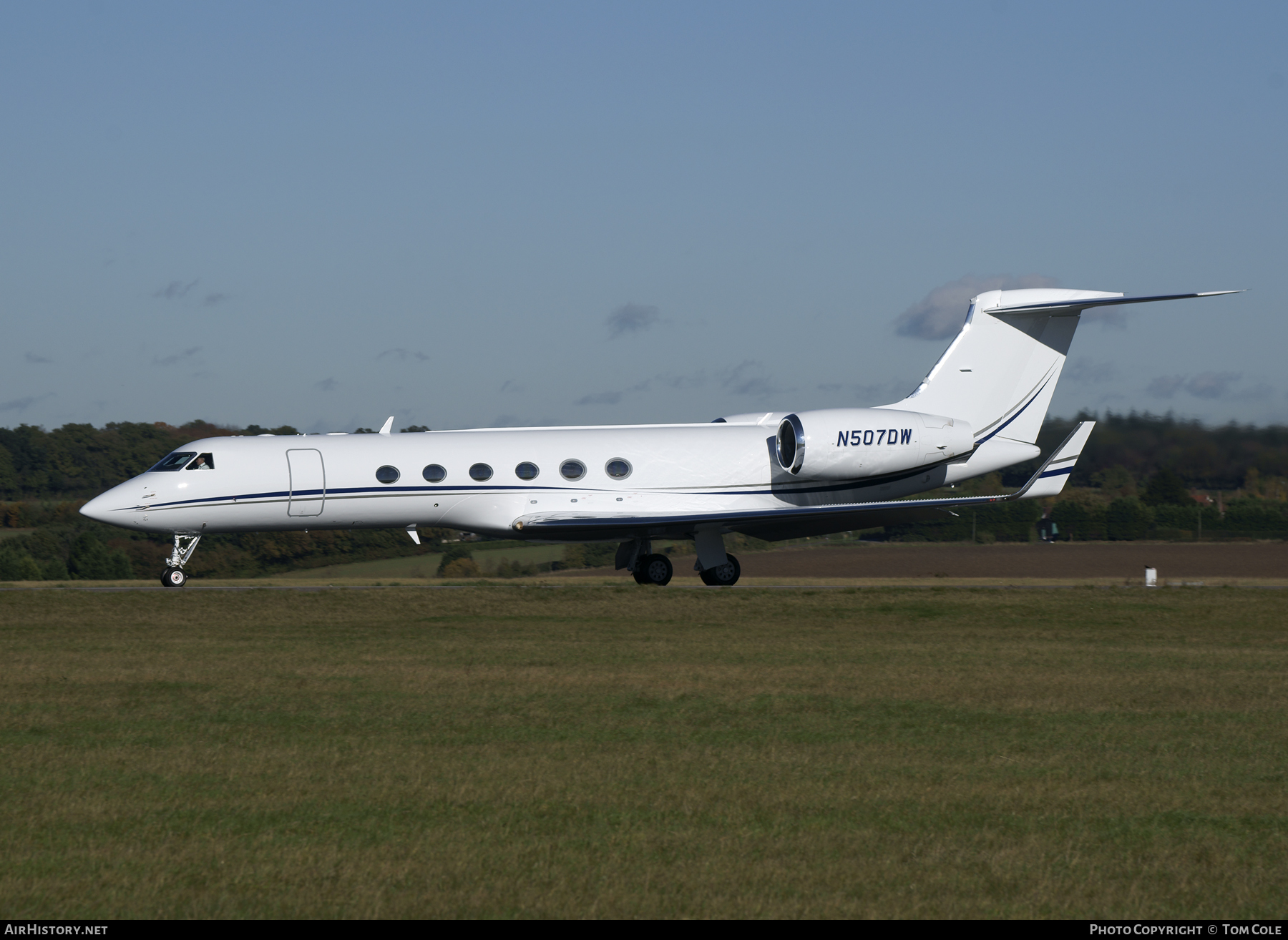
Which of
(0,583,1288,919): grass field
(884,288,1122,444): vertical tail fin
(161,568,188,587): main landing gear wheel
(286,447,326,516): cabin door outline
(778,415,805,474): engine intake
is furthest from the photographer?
(884,288,1122,444): vertical tail fin

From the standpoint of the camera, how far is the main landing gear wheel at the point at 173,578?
23.7 meters

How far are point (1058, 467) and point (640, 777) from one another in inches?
707

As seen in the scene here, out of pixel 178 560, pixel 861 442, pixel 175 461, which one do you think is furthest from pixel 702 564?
pixel 175 461

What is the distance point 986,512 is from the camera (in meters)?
43.9

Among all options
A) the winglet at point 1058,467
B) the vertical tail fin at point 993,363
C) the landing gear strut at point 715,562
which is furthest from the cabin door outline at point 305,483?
the winglet at point 1058,467

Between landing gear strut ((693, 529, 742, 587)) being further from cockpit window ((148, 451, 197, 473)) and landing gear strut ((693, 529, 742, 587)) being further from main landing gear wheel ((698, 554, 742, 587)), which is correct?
cockpit window ((148, 451, 197, 473))

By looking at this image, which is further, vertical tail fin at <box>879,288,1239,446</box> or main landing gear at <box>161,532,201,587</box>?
vertical tail fin at <box>879,288,1239,446</box>

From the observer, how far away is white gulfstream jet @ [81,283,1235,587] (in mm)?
23312

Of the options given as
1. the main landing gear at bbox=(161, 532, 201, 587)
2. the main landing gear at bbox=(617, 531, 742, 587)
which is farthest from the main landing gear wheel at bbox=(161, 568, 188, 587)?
the main landing gear at bbox=(617, 531, 742, 587)

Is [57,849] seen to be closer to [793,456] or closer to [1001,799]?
[1001,799]

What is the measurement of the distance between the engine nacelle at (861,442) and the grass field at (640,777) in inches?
350

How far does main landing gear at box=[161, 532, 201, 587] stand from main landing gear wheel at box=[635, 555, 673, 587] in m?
8.15

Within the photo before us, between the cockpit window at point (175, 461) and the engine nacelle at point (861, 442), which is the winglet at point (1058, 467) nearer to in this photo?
the engine nacelle at point (861, 442)

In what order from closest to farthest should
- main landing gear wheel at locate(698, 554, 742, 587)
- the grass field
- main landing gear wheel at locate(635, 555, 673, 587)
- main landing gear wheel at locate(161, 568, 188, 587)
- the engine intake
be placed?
the grass field
main landing gear wheel at locate(161, 568, 188, 587)
the engine intake
main landing gear wheel at locate(635, 555, 673, 587)
main landing gear wheel at locate(698, 554, 742, 587)
